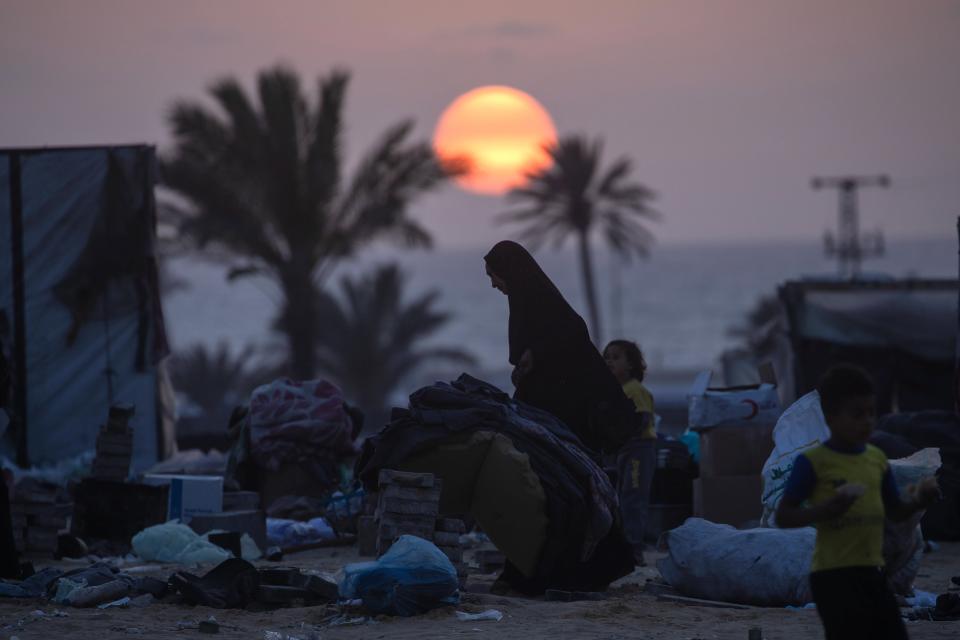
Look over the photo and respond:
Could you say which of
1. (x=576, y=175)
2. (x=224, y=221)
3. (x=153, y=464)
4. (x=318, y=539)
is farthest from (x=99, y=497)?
(x=576, y=175)

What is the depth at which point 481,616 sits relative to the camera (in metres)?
6.92

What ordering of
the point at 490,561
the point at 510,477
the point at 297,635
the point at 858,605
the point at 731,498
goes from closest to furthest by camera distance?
the point at 858,605
the point at 297,635
the point at 510,477
the point at 490,561
the point at 731,498

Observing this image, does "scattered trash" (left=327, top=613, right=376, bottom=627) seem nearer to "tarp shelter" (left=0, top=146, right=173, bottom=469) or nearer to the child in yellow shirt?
the child in yellow shirt

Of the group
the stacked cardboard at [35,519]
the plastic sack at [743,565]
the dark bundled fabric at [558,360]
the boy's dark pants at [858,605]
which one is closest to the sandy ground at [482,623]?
the plastic sack at [743,565]

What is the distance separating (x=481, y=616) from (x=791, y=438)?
249 centimetres

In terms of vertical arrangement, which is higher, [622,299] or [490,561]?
[622,299]

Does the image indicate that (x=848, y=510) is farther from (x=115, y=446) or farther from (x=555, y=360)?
(x=115, y=446)

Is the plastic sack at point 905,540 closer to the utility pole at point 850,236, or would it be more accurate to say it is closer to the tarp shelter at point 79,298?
the tarp shelter at point 79,298

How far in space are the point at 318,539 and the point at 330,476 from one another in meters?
1.23

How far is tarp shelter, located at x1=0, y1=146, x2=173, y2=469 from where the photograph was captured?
14.9 meters

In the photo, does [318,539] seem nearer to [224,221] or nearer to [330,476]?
[330,476]

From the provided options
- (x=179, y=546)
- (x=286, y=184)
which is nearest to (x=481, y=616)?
(x=179, y=546)

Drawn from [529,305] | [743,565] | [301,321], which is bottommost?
[743,565]

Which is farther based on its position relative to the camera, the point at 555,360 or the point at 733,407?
the point at 733,407
